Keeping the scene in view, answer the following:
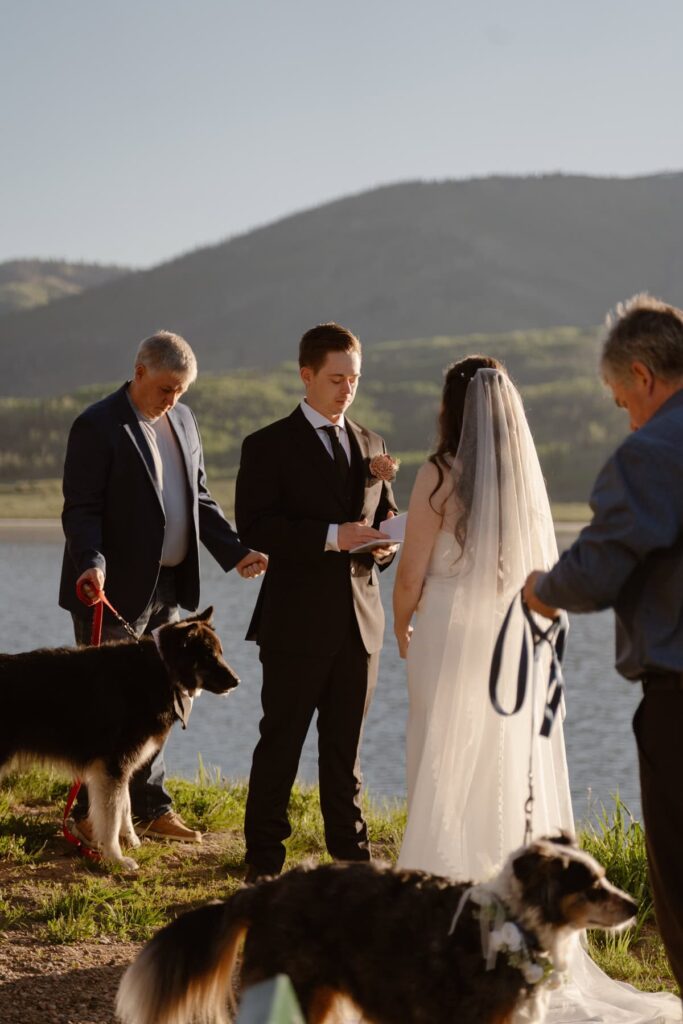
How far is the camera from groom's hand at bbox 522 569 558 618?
329 centimetres

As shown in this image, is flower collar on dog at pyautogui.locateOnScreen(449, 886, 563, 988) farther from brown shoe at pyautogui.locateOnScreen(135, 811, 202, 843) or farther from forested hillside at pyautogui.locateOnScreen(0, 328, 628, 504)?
forested hillside at pyautogui.locateOnScreen(0, 328, 628, 504)

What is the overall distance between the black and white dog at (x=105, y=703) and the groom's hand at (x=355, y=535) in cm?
118

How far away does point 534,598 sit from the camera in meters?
3.33

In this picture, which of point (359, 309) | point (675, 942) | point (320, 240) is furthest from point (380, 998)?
point (320, 240)

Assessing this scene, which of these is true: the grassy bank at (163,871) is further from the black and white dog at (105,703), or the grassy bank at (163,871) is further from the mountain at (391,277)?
the mountain at (391,277)

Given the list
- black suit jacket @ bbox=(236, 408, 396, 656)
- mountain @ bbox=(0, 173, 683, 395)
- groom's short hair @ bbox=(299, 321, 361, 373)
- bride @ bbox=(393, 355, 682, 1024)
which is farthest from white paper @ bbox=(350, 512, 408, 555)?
mountain @ bbox=(0, 173, 683, 395)

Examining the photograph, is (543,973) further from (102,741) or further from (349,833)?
(102,741)

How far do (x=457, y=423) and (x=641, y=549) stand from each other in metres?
2.05

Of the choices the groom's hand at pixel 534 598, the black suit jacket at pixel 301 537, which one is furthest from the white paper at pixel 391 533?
the groom's hand at pixel 534 598

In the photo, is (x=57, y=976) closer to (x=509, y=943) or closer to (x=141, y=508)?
(x=509, y=943)

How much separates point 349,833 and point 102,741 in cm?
136

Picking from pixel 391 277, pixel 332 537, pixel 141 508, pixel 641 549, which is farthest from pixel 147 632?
pixel 391 277

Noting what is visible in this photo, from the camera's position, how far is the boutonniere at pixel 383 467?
5562 millimetres

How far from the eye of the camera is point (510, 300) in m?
137
